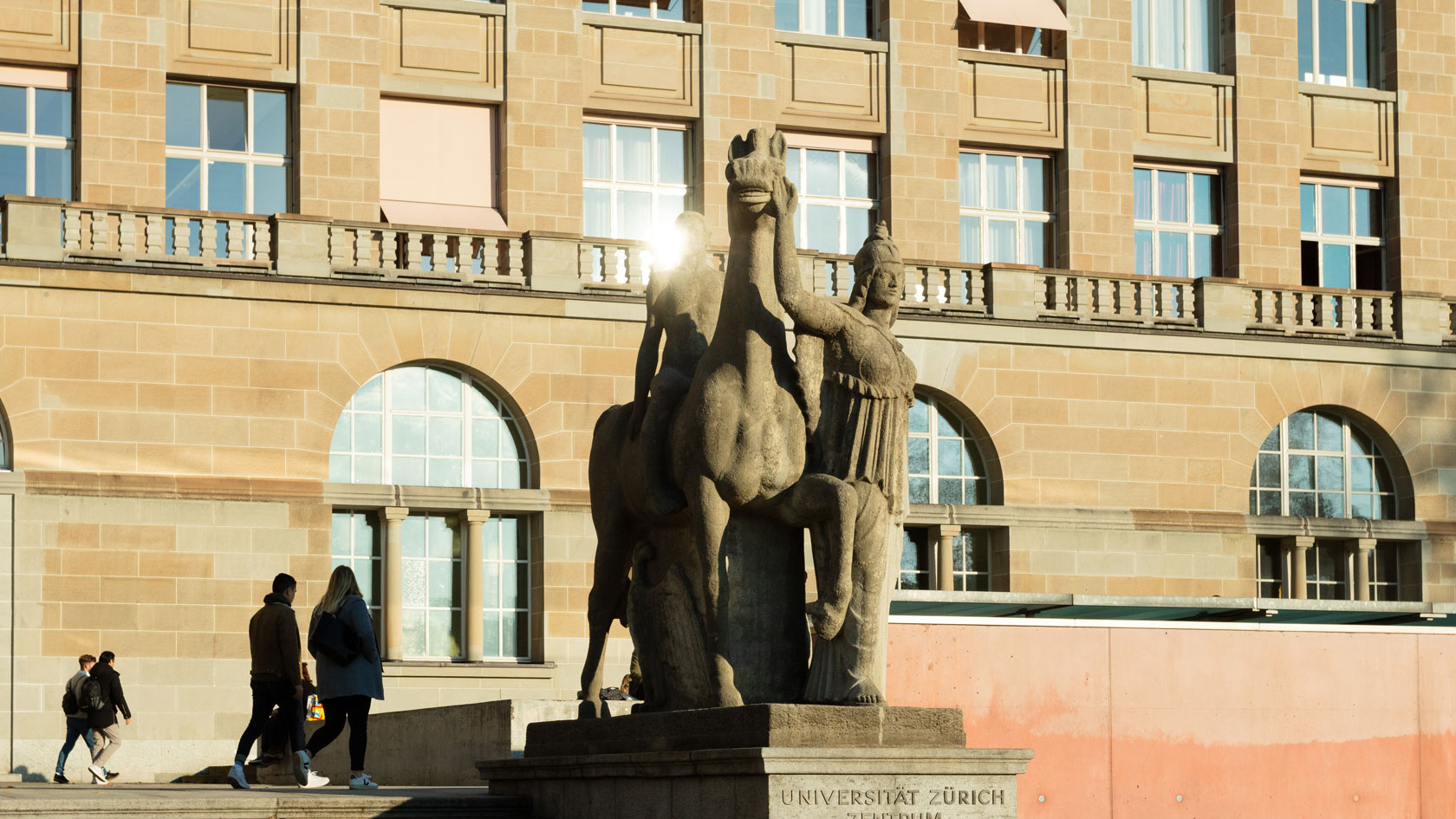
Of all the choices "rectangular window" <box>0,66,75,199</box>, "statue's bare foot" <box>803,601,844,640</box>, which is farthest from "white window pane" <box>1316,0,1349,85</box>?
"statue's bare foot" <box>803,601,844,640</box>

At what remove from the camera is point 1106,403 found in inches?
1357

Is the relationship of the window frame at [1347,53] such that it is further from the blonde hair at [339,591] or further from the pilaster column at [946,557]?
the blonde hair at [339,591]

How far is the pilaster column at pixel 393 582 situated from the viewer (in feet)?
99.7

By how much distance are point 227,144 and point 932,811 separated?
924 inches

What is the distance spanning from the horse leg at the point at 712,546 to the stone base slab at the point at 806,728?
0.27m

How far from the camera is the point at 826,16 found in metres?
35.0

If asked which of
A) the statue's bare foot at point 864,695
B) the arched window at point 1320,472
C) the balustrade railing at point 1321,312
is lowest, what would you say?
the statue's bare foot at point 864,695

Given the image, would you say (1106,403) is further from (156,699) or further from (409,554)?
(156,699)

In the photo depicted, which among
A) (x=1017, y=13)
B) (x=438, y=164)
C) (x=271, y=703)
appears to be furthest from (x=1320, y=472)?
(x=271, y=703)

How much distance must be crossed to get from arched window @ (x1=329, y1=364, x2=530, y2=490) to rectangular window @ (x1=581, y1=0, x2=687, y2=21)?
21.1 ft

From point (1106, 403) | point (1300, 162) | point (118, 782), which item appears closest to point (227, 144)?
point (118, 782)

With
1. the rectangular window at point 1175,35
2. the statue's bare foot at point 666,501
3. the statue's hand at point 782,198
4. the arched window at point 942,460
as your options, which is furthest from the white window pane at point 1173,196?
the statue's bare foot at point 666,501

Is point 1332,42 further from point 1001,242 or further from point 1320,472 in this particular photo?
point 1320,472

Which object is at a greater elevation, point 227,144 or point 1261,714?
point 227,144
